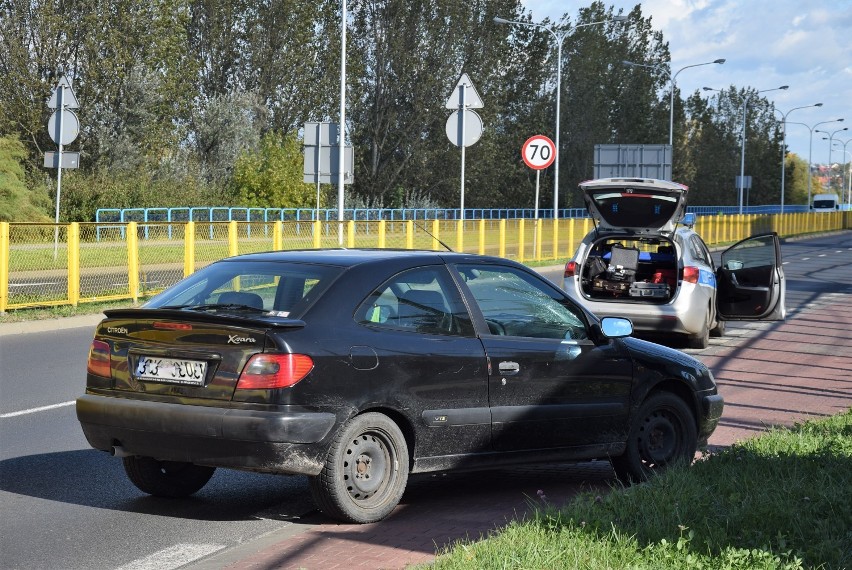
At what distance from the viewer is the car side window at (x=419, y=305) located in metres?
6.75

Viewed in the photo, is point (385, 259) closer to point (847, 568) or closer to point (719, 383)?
point (847, 568)

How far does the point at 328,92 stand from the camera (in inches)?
2480

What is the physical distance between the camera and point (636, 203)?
53.1 feet

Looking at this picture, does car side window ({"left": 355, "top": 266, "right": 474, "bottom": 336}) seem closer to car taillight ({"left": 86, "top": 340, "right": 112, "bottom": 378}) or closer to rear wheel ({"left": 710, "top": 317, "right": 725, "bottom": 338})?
car taillight ({"left": 86, "top": 340, "right": 112, "bottom": 378})

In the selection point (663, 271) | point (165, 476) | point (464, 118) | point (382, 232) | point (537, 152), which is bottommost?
point (165, 476)

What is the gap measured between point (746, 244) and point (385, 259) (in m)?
10.2

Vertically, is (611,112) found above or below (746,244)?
above

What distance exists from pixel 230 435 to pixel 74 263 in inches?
569

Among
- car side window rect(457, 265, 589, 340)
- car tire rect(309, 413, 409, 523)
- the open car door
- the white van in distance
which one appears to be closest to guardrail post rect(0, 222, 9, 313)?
the open car door

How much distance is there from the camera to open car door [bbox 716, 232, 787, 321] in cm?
1573

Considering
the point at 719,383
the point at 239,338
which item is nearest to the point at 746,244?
the point at 719,383

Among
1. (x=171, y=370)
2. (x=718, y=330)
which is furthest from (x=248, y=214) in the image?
(x=171, y=370)

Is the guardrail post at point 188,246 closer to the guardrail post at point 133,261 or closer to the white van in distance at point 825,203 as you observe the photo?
the guardrail post at point 133,261

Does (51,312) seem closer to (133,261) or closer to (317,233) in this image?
(133,261)
